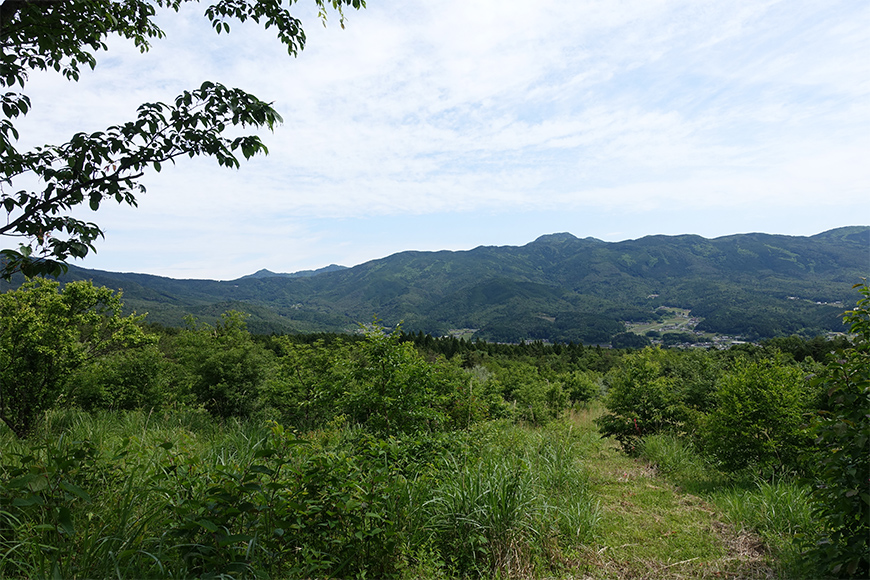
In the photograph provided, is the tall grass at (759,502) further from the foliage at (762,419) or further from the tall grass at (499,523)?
the tall grass at (499,523)

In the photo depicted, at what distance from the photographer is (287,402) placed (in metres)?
9.04

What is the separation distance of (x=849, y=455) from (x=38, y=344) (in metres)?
11.4

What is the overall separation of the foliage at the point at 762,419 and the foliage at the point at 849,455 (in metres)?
3.74

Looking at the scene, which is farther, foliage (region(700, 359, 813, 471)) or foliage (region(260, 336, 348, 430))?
foliage (region(260, 336, 348, 430))

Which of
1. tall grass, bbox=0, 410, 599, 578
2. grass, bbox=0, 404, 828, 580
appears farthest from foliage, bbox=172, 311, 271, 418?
tall grass, bbox=0, 410, 599, 578

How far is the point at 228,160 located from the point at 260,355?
8.87 meters

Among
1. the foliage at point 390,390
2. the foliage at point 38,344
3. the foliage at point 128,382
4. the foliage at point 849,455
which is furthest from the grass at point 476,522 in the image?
the foliage at point 128,382

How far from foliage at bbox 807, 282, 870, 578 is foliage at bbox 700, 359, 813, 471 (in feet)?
12.3

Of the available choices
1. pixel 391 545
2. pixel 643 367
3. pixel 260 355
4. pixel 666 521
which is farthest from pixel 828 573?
pixel 260 355

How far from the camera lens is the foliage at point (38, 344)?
6699 millimetres

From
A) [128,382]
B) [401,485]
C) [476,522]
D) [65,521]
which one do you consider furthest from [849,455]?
[128,382]

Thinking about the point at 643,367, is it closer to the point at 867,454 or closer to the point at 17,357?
the point at 867,454

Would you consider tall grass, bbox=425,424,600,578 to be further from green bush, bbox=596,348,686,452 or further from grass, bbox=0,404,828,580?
green bush, bbox=596,348,686,452

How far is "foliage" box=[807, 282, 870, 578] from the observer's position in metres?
2.63
